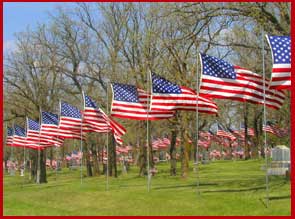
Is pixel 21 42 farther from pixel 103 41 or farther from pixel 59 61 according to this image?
pixel 103 41

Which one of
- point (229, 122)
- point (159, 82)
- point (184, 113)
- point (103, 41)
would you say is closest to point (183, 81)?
point (184, 113)

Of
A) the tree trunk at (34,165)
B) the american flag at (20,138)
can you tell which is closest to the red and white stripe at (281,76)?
the american flag at (20,138)

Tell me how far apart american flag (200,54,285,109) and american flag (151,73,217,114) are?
9.74 ft

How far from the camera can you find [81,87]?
143ft

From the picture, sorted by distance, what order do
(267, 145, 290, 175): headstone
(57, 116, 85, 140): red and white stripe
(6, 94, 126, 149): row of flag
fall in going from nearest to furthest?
(6, 94, 126, 149): row of flag
(57, 116, 85, 140): red and white stripe
(267, 145, 290, 175): headstone

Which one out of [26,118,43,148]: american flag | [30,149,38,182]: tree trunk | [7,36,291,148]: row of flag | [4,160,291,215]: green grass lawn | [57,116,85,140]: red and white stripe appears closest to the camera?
[7,36,291,148]: row of flag

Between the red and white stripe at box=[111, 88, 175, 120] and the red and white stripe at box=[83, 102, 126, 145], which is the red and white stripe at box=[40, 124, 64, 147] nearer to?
the red and white stripe at box=[83, 102, 126, 145]

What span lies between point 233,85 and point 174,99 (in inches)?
155

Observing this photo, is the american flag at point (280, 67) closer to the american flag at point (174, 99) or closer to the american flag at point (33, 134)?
the american flag at point (174, 99)

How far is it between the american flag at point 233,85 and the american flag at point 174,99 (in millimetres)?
2969

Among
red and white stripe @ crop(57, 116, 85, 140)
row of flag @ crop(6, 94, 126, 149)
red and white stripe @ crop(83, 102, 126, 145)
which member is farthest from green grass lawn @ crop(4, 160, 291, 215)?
red and white stripe @ crop(57, 116, 85, 140)

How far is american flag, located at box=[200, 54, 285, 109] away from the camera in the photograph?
1780 cm

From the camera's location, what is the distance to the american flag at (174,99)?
Result: 69.2ft

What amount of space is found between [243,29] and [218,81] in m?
6.75
